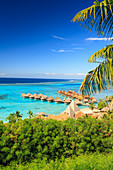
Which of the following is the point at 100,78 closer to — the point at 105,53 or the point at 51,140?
the point at 105,53

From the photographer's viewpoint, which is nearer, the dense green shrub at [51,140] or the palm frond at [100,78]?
the dense green shrub at [51,140]

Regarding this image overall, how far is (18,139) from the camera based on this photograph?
123 inches

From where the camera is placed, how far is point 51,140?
325 centimetres

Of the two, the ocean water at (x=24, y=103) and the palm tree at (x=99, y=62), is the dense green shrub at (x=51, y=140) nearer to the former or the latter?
the palm tree at (x=99, y=62)

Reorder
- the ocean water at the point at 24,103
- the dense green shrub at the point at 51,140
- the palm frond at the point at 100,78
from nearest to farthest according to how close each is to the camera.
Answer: the dense green shrub at the point at 51,140 → the palm frond at the point at 100,78 → the ocean water at the point at 24,103

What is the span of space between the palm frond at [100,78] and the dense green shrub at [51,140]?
44.7 inches

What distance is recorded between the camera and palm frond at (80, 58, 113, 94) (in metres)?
3.69

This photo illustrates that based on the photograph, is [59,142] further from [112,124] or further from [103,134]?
[112,124]

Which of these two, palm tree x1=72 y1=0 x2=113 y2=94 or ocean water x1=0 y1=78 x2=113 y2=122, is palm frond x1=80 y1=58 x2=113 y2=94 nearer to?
palm tree x1=72 y1=0 x2=113 y2=94

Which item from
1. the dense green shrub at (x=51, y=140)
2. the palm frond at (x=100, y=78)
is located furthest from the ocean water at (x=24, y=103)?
the palm frond at (x=100, y=78)

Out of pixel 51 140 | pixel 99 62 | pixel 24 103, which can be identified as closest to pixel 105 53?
pixel 99 62

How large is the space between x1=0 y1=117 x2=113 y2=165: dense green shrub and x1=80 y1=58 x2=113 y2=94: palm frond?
3.72 ft

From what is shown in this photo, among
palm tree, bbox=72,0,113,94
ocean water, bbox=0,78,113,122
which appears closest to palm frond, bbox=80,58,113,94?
palm tree, bbox=72,0,113,94

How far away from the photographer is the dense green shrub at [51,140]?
9.77 feet
